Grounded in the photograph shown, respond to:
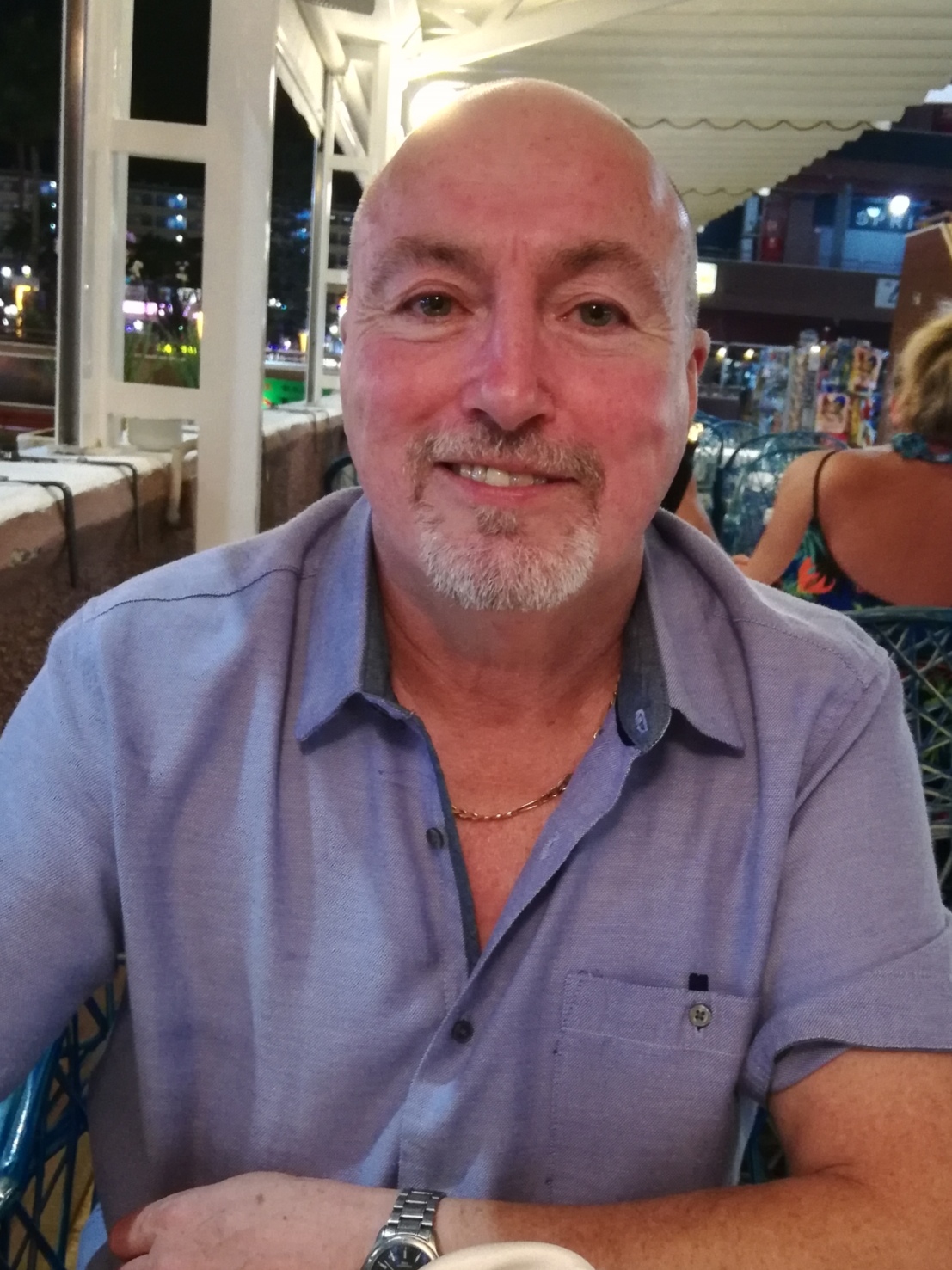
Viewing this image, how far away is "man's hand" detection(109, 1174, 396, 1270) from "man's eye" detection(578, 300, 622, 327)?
2.89 ft

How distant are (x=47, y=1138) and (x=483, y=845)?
0.54 metres

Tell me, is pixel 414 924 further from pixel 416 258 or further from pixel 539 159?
pixel 539 159

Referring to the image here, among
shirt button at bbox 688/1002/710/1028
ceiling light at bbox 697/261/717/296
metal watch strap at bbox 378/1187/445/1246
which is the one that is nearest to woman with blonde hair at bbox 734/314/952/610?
ceiling light at bbox 697/261/717/296

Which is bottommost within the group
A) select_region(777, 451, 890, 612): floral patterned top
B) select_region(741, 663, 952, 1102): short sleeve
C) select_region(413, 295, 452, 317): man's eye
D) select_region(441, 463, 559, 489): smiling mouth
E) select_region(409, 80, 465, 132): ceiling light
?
select_region(741, 663, 952, 1102): short sleeve

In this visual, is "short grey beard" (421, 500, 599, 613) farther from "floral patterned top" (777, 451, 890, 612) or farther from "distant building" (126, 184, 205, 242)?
"distant building" (126, 184, 205, 242)

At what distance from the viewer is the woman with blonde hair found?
8.09 ft

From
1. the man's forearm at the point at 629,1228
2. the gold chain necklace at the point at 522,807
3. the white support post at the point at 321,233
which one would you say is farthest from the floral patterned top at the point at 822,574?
the white support post at the point at 321,233

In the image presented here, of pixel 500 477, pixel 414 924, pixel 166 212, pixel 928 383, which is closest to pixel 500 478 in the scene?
pixel 500 477

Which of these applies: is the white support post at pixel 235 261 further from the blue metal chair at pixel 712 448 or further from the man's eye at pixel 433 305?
the blue metal chair at pixel 712 448

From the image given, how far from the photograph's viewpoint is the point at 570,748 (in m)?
1.23

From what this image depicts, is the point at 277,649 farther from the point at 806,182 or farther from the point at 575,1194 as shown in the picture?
the point at 806,182

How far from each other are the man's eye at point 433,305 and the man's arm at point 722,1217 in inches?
33.6

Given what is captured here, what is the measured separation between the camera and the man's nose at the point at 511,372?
1099mm

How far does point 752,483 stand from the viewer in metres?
4.45
